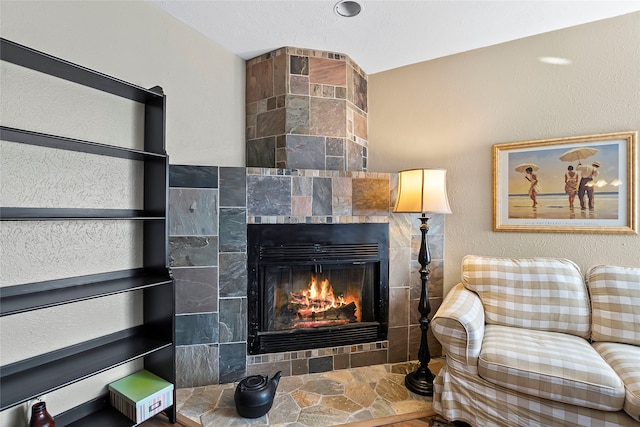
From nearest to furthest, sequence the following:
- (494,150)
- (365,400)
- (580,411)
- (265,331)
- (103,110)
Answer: (580,411), (103,110), (365,400), (265,331), (494,150)

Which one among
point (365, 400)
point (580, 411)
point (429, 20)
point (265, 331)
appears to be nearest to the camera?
point (580, 411)

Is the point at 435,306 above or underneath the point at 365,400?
above

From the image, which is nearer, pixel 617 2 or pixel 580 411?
pixel 580 411

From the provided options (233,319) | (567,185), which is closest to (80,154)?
(233,319)

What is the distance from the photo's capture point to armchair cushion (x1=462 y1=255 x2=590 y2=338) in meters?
1.87

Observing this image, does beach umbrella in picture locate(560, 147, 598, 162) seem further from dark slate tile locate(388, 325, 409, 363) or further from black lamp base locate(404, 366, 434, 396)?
black lamp base locate(404, 366, 434, 396)

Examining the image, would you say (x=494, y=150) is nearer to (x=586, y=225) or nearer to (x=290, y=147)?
(x=586, y=225)

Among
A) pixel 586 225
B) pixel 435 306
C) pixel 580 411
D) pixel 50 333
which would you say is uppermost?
pixel 586 225

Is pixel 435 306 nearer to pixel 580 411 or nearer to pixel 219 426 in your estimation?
pixel 580 411

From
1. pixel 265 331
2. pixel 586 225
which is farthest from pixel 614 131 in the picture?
pixel 265 331

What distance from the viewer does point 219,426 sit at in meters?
1.63

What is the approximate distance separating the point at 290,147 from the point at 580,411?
224 cm

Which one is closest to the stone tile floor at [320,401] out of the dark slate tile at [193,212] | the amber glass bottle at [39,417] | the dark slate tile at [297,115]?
the amber glass bottle at [39,417]

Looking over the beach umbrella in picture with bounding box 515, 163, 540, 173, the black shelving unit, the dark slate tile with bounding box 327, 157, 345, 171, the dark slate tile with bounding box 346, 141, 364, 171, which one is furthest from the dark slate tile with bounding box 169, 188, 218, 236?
the beach umbrella in picture with bounding box 515, 163, 540, 173
